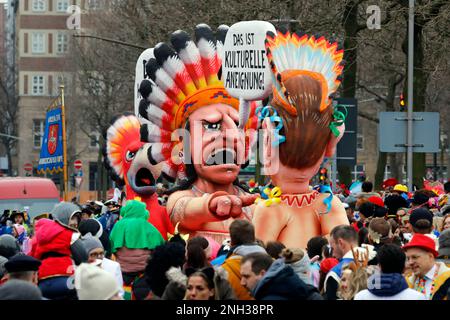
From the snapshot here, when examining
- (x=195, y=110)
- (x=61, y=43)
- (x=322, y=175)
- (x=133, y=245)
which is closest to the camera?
(x=133, y=245)

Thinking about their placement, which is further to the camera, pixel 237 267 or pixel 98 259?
pixel 98 259

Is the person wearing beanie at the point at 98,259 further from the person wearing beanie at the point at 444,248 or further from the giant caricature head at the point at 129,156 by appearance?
the giant caricature head at the point at 129,156

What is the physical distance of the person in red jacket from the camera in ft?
36.8

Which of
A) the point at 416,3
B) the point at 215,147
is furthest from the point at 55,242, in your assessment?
the point at 416,3

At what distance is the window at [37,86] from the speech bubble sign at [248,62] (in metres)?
75.7

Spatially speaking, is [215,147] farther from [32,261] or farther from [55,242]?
[32,261]

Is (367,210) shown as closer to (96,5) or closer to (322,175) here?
(322,175)

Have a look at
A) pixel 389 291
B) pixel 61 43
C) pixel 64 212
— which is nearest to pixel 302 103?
pixel 64 212

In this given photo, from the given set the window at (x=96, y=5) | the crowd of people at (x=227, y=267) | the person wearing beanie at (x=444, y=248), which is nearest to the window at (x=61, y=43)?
the window at (x=96, y=5)

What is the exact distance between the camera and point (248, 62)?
15.4 metres

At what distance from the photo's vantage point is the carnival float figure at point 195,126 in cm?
1647

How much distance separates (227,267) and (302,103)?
4.88 meters

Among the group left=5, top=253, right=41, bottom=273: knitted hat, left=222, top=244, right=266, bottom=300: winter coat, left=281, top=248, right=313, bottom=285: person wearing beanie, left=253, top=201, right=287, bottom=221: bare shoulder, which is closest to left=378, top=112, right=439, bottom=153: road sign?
left=253, top=201, right=287, bottom=221: bare shoulder
